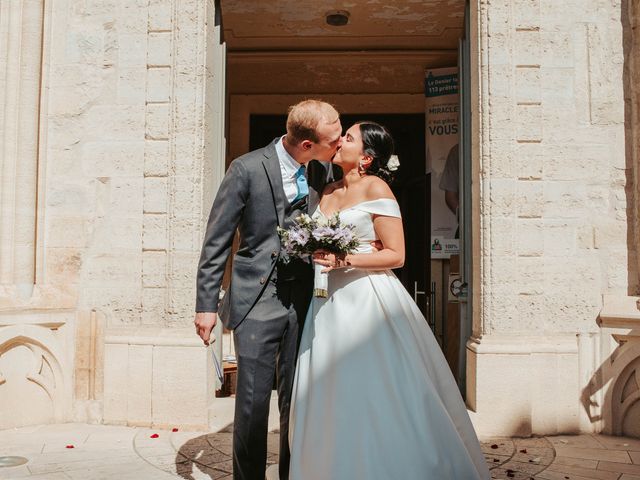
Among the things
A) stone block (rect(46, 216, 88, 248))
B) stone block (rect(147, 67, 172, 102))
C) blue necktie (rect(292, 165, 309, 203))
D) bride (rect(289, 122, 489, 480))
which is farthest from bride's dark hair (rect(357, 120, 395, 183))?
stone block (rect(46, 216, 88, 248))

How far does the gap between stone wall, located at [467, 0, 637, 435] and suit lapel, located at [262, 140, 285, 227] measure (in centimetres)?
232

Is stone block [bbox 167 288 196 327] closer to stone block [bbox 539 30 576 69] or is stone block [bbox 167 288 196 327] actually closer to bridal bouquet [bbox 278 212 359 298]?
bridal bouquet [bbox 278 212 359 298]

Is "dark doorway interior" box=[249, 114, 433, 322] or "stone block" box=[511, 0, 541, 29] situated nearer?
"stone block" box=[511, 0, 541, 29]

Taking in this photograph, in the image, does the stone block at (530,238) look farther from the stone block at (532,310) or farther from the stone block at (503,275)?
the stone block at (532,310)

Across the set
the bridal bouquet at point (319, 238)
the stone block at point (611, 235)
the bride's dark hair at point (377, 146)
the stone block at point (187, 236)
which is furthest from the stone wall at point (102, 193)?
the stone block at point (611, 235)

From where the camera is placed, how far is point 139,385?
496 centimetres

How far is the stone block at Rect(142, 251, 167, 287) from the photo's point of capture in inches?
200

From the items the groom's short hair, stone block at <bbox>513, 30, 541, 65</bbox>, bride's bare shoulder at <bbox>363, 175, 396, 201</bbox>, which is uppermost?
stone block at <bbox>513, 30, 541, 65</bbox>

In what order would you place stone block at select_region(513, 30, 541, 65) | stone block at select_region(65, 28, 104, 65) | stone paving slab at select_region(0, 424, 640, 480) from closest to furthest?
stone paving slab at select_region(0, 424, 640, 480) < stone block at select_region(513, 30, 541, 65) < stone block at select_region(65, 28, 104, 65)

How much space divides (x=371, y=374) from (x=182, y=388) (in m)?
2.37

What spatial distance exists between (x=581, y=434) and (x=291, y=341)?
9.25 ft

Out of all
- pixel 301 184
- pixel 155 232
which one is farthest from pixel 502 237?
pixel 155 232

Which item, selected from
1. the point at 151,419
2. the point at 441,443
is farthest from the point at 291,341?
the point at 151,419

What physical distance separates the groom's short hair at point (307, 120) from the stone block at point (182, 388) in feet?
7.70
